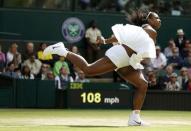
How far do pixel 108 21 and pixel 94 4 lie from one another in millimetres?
863

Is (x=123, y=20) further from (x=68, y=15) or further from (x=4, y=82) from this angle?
(x=4, y=82)

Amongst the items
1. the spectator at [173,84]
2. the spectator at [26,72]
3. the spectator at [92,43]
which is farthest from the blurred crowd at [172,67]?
the spectator at [26,72]

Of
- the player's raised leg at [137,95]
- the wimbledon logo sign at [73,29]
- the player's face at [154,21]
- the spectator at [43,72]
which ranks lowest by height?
the player's raised leg at [137,95]

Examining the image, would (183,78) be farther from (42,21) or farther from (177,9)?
(42,21)

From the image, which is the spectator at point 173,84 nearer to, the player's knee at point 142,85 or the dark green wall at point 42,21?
the dark green wall at point 42,21

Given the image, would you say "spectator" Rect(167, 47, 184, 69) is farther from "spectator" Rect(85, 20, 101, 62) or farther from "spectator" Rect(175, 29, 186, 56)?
"spectator" Rect(85, 20, 101, 62)

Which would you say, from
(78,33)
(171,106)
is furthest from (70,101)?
(78,33)

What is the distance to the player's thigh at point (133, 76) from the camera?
11.6m

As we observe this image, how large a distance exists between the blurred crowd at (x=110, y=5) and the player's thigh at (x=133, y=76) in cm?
1183

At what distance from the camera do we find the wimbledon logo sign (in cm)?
2380

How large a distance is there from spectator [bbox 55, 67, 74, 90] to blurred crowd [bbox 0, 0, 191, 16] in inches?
197

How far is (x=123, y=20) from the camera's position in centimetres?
2467

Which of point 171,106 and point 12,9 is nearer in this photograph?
point 171,106

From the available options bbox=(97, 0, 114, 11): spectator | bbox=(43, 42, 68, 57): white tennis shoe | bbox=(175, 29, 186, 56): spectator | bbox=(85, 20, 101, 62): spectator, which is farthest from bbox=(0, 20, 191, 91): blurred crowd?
bbox=(43, 42, 68, 57): white tennis shoe
